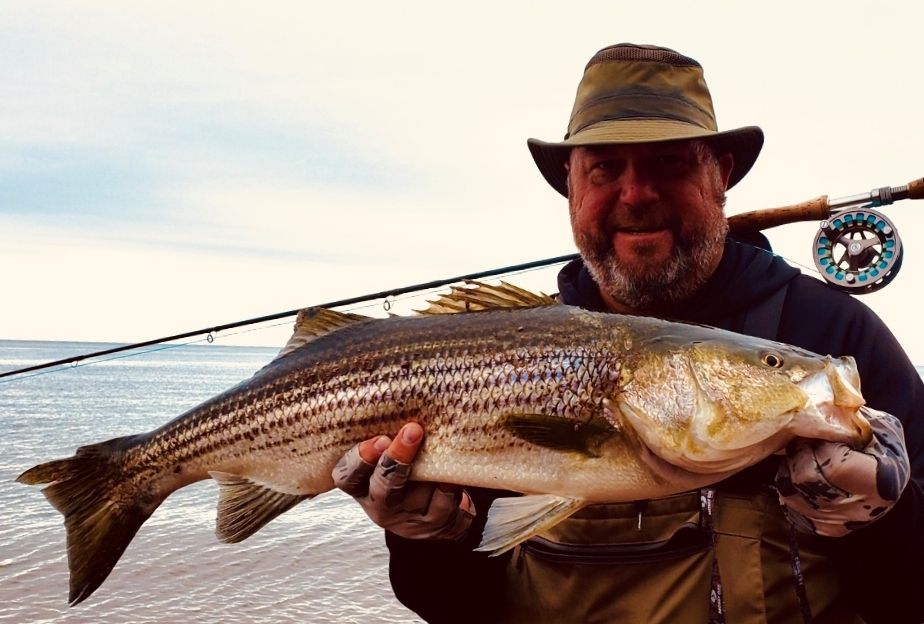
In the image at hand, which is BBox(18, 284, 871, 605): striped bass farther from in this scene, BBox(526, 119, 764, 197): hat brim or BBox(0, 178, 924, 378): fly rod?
BBox(0, 178, 924, 378): fly rod

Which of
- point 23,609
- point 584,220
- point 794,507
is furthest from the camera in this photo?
point 23,609

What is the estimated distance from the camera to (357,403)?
10.2 ft

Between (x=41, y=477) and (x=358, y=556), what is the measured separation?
7247 millimetres

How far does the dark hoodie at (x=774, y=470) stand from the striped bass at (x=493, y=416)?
20.9 inches

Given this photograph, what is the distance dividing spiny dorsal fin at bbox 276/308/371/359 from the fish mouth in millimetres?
1808

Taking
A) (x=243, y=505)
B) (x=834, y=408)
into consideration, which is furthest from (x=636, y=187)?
(x=243, y=505)

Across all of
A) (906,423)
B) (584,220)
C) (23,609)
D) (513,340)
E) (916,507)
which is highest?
(584,220)

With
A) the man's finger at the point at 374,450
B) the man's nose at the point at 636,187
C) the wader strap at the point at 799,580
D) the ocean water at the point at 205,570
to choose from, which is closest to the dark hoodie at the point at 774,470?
the wader strap at the point at 799,580

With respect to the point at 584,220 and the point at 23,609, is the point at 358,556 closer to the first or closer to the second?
the point at 23,609

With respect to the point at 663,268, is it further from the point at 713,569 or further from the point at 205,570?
the point at 205,570

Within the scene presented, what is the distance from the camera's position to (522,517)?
9.03 ft

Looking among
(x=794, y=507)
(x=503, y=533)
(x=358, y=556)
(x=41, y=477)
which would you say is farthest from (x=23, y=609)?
(x=794, y=507)

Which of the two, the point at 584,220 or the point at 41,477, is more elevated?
the point at 584,220

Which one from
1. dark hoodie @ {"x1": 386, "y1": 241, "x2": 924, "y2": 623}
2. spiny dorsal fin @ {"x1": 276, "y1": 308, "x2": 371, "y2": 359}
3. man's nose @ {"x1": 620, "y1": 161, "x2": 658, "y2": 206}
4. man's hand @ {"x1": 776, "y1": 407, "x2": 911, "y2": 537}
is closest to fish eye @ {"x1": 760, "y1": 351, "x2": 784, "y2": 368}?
man's hand @ {"x1": 776, "y1": 407, "x2": 911, "y2": 537}
